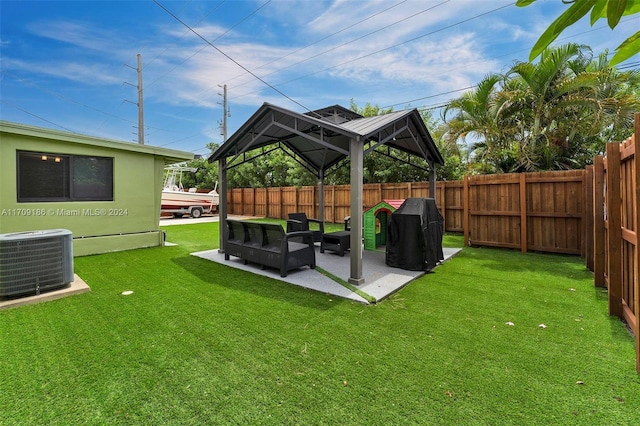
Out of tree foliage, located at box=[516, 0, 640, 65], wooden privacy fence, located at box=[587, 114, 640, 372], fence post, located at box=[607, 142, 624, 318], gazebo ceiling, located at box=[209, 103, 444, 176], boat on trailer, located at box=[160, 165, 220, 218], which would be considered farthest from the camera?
boat on trailer, located at box=[160, 165, 220, 218]

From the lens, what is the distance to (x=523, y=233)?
279 inches

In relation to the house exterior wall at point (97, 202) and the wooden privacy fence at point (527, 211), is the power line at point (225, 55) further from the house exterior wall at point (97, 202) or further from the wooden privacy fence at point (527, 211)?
the wooden privacy fence at point (527, 211)

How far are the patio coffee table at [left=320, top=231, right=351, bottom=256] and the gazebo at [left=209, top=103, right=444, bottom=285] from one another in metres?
2.04

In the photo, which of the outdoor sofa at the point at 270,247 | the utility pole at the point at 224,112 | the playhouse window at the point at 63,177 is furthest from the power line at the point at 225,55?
the utility pole at the point at 224,112

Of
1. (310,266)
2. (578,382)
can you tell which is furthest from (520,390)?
(310,266)

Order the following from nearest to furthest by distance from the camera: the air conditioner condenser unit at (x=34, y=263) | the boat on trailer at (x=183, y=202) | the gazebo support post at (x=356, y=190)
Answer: the air conditioner condenser unit at (x=34, y=263) < the gazebo support post at (x=356, y=190) < the boat on trailer at (x=183, y=202)

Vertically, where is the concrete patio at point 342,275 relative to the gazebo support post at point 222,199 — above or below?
below

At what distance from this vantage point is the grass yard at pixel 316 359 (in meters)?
1.99

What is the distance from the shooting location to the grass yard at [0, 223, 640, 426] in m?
1.99

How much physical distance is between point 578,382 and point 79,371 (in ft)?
12.8

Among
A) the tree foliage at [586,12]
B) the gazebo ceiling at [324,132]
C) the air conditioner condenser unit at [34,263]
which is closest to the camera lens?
the tree foliage at [586,12]

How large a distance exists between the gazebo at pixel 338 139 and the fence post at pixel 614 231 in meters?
2.85

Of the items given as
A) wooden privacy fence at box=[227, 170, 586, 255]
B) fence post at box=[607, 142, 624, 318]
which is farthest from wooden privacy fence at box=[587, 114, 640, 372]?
wooden privacy fence at box=[227, 170, 586, 255]

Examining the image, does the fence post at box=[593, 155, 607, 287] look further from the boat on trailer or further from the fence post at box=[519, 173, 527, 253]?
the boat on trailer
